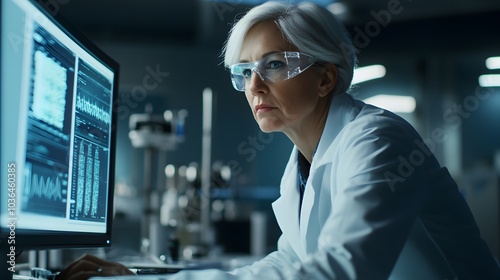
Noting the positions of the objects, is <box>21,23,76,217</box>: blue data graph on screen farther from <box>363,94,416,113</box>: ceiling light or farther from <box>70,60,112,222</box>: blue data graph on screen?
<box>363,94,416,113</box>: ceiling light

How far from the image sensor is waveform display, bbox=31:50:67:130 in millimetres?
937

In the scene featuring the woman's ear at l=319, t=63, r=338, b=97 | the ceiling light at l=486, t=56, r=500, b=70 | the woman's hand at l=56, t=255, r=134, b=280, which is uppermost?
the ceiling light at l=486, t=56, r=500, b=70

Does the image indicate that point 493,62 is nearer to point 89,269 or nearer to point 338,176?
point 338,176

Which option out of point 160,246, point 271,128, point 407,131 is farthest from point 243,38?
point 160,246

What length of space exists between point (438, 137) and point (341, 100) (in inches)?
183

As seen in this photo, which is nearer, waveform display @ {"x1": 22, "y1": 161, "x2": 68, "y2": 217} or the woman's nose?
waveform display @ {"x1": 22, "y1": 161, "x2": 68, "y2": 217}

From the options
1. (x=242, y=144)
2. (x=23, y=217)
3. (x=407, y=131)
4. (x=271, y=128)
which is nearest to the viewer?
(x=23, y=217)

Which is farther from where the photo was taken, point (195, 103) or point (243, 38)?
point (195, 103)

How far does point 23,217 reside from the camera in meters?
0.89

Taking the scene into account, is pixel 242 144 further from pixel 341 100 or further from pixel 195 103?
pixel 341 100

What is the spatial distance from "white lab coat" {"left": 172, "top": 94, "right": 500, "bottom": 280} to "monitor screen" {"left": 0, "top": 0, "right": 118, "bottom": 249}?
0.26 meters

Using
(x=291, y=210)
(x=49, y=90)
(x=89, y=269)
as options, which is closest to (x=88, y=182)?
(x=89, y=269)

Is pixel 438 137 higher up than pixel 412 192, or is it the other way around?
pixel 438 137

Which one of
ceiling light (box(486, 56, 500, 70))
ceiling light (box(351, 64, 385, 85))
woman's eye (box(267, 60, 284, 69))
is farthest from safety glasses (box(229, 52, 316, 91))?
ceiling light (box(351, 64, 385, 85))
